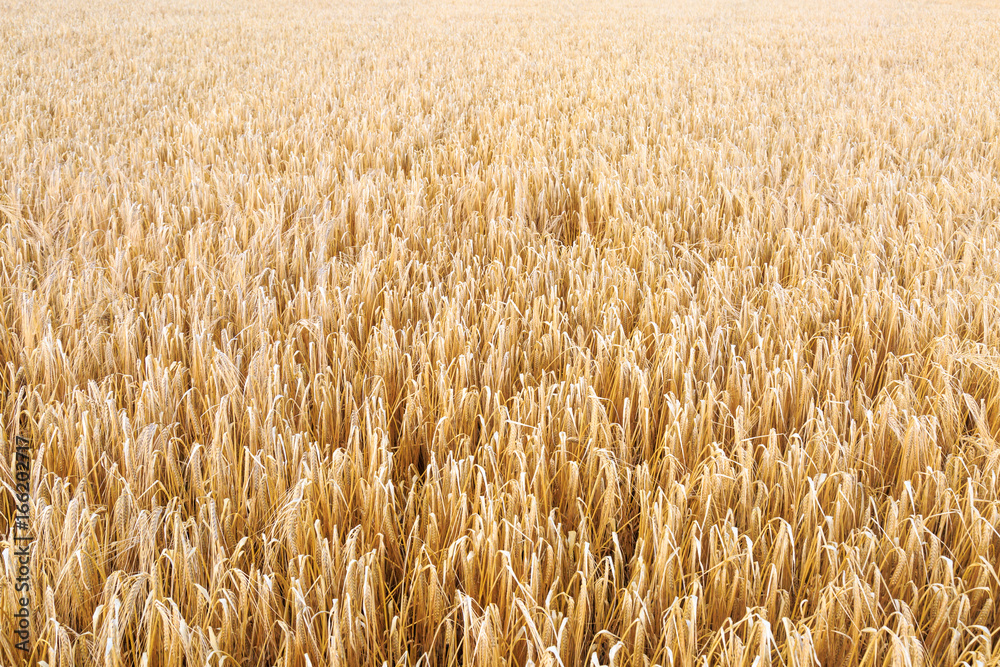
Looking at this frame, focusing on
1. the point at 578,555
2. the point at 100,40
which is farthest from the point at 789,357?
the point at 100,40

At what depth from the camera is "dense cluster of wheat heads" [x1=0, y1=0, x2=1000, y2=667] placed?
28.2 inches

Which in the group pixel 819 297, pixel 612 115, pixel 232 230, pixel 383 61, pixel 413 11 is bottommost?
pixel 819 297

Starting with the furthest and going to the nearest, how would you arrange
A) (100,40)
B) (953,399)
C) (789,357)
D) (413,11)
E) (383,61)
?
(413,11)
(100,40)
(383,61)
(789,357)
(953,399)

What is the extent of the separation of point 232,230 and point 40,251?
19.0 inches

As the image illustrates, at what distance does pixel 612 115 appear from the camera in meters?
3.64

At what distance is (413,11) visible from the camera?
37.3 feet

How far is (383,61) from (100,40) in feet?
10.6

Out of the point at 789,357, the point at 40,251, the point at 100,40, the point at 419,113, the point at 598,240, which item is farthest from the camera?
the point at 100,40

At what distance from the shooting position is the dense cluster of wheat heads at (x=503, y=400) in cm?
72

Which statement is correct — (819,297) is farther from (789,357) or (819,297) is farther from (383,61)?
(383,61)

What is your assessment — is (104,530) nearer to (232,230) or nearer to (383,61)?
(232,230)

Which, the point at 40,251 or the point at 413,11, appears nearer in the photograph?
the point at 40,251

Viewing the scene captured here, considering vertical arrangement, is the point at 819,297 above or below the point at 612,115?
below

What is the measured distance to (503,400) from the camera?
1140 mm
